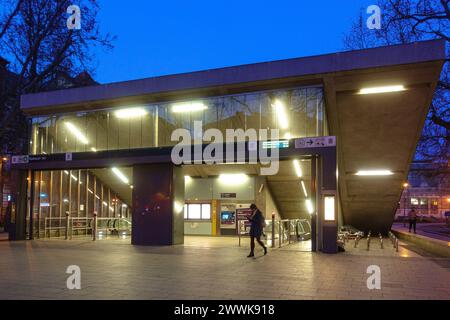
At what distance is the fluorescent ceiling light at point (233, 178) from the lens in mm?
22906

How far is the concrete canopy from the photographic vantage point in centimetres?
1435

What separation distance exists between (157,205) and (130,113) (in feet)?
13.5

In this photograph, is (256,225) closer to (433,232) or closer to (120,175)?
(120,175)

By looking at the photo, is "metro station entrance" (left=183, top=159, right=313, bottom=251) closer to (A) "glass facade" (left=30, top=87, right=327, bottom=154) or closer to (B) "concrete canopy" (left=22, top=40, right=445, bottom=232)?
(B) "concrete canopy" (left=22, top=40, right=445, bottom=232)

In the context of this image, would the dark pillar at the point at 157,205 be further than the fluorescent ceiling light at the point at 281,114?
Yes

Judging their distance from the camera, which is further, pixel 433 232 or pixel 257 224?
pixel 433 232

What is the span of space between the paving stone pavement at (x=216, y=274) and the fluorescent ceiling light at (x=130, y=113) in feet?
19.2

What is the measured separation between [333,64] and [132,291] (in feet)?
32.3

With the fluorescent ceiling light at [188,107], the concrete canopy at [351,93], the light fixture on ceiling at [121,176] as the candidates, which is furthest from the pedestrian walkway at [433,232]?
the light fixture on ceiling at [121,176]

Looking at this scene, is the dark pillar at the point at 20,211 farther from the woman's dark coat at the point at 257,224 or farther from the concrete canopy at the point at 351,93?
the woman's dark coat at the point at 257,224

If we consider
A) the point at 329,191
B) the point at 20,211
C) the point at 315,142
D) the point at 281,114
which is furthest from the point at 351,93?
the point at 20,211

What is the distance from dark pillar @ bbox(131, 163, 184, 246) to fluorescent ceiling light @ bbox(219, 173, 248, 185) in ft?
17.1

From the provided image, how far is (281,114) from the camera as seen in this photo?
16.6 metres
